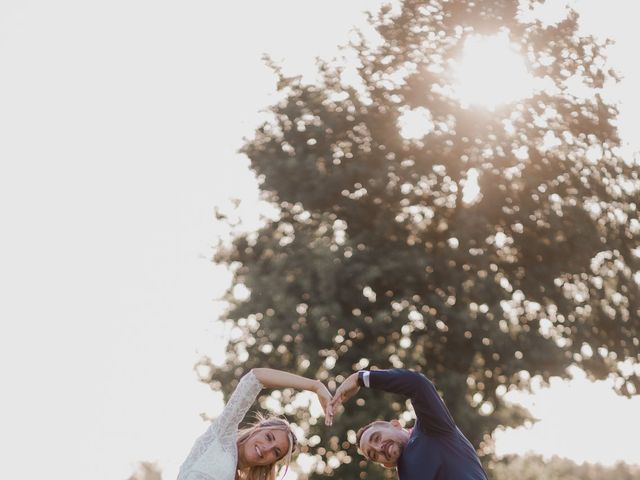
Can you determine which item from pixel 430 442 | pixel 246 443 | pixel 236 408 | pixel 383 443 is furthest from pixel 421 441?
pixel 236 408

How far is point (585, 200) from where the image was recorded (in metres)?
24.5

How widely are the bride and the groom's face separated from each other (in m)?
0.52

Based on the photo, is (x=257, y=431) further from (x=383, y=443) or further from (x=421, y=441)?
(x=421, y=441)

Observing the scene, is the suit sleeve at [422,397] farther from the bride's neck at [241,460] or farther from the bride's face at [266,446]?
the bride's neck at [241,460]

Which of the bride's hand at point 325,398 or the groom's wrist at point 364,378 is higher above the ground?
the groom's wrist at point 364,378

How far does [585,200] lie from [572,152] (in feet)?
5.13

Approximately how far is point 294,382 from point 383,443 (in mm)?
814

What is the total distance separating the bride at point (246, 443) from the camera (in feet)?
23.2

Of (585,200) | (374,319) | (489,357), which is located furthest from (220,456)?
(585,200)

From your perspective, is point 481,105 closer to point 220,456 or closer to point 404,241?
point 404,241

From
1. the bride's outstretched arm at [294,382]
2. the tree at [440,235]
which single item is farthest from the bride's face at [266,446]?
the tree at [440,235]

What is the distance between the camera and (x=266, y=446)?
278 inches

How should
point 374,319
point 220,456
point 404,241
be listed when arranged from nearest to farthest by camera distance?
1. point 220,456
2. point 374,319
3. point 404,241

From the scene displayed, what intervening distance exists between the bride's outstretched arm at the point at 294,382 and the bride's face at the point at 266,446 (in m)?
0.36
